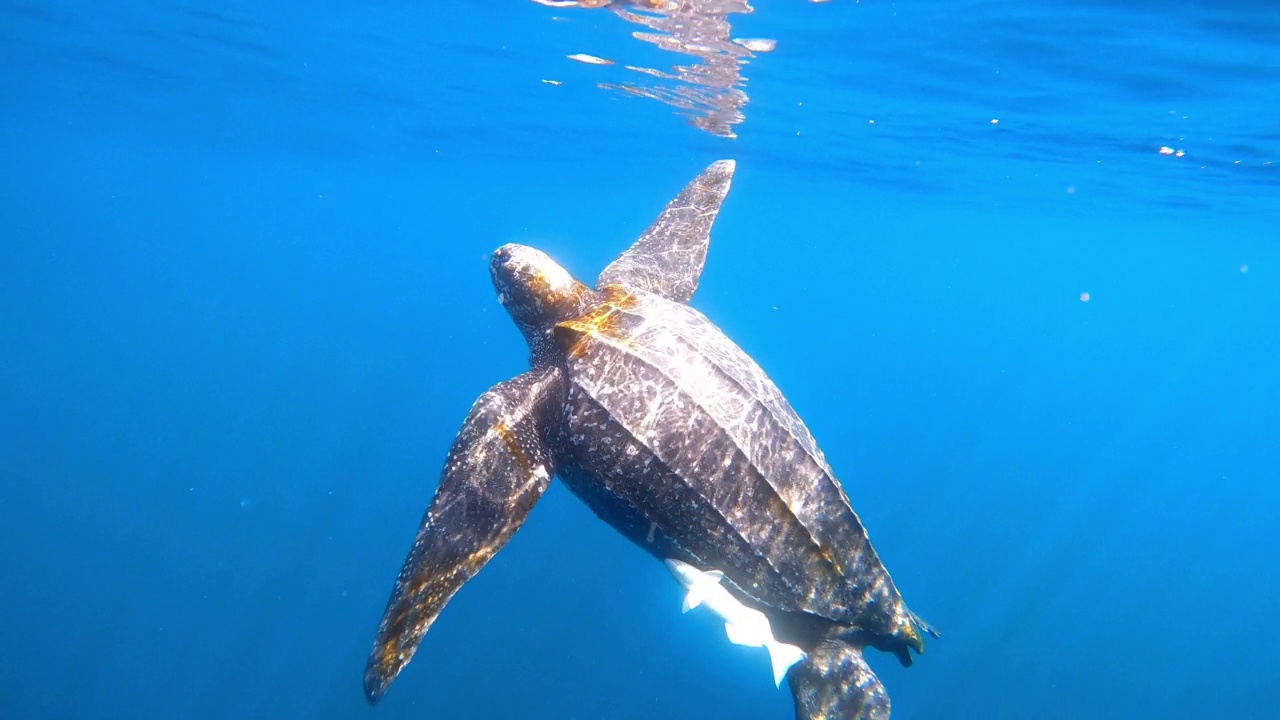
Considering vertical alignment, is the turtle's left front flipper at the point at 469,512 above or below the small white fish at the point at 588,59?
below

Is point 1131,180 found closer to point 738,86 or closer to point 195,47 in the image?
point 738,86

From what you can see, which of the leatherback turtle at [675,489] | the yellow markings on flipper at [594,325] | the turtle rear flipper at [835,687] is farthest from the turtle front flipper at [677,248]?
the turtle rear flipper at [835,687]

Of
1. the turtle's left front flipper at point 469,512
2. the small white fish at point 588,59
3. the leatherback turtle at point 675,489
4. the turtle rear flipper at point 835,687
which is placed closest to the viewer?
the turtle's left front flipper at point 469,512

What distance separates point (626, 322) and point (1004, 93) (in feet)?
34.5

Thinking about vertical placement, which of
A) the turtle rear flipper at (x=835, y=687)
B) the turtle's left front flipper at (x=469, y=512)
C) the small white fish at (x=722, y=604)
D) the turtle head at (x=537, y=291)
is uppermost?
the turtle head at (x=537, y=291)

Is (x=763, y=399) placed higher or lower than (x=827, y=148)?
higher

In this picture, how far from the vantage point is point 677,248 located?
309 inches

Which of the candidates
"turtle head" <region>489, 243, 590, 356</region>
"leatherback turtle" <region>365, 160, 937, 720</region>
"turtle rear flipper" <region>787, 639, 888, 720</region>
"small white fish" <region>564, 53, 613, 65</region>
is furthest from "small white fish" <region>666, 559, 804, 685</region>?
"small white fish" <region>564, 53, 613, 65</region>

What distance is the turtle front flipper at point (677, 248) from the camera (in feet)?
23.4

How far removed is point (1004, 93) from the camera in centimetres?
1220

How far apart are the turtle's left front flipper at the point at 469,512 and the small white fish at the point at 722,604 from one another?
3.94 ft

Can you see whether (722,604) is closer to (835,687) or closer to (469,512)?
(835,687)

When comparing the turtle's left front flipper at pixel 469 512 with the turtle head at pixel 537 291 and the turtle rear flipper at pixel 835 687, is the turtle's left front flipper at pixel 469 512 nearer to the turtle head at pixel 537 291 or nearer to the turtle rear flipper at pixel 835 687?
the turtle head at pixel 537 291

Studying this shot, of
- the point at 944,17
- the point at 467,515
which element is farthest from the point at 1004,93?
the point at 467,515
